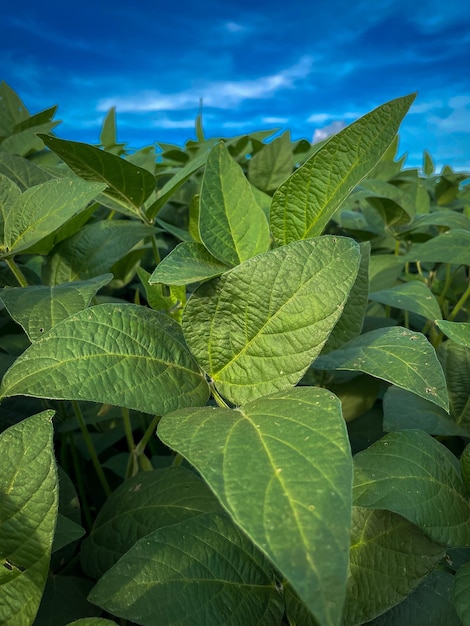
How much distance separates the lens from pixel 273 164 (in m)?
1.41

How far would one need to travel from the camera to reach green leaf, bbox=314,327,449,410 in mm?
491

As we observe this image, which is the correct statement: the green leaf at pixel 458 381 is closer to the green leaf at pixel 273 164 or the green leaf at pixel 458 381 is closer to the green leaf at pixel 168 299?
→ the green leaf at pixel 168 299

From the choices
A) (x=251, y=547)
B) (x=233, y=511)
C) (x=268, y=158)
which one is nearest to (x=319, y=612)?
(x=233, y=511)

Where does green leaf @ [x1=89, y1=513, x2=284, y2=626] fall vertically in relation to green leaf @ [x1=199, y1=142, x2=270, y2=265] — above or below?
below

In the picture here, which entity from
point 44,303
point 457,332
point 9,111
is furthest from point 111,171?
point 9,111

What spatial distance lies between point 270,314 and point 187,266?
0.11 metres

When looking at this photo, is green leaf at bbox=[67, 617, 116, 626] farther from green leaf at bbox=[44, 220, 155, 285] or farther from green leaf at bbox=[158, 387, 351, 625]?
green leaf at bbox=[44, 220, 155, 285]

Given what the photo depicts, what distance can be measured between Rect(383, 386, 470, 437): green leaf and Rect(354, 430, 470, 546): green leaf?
0.09 m

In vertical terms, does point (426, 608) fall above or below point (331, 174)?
below

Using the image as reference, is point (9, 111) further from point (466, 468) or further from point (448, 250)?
point (466, 468)

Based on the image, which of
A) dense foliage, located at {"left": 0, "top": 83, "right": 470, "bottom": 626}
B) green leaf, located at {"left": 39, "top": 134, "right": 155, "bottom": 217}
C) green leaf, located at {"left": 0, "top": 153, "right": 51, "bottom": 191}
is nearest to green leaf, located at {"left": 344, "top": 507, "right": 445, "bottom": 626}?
dense foliage, located at {"left": 0, "top": 83, "right": 470, "bottom": 626}

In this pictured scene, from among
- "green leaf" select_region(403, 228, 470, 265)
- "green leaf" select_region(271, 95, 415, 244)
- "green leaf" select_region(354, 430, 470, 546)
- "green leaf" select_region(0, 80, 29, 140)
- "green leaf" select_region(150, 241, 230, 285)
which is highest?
"green leaf" select_region(0, 80, 29, 140)

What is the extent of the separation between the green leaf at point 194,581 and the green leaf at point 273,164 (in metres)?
1.04

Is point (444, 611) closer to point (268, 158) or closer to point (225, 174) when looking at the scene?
point (225, 174)
